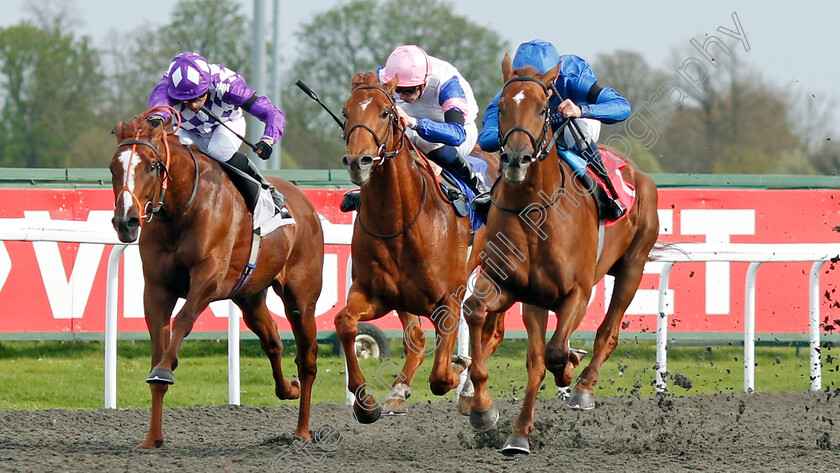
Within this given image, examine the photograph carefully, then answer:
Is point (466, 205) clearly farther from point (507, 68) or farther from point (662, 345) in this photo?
point (662, 345)

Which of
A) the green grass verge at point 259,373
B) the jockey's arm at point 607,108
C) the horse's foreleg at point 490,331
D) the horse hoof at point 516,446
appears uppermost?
the jockey's arm at point 607,108

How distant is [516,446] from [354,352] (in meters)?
0.80

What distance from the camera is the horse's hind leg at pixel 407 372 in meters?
5.33

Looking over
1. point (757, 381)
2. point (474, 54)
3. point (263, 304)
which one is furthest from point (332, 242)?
point (474, 54)

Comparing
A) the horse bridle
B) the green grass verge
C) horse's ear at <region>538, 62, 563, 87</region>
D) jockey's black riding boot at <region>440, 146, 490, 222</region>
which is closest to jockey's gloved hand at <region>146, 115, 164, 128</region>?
the horse bridle

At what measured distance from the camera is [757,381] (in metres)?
8.84

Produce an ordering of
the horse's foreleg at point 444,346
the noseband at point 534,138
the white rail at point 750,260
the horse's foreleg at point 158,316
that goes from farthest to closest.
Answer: the white rail at point 750,260, the horse's foreleg at point 158,316, the horse's foreleg at point 444,346, the noseband at point 534,138

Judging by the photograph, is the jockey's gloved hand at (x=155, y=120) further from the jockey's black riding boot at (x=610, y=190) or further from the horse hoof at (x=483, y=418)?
the jockey's black riding boot at (x=610, y=190)

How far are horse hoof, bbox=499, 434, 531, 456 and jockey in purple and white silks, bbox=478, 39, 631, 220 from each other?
126cm

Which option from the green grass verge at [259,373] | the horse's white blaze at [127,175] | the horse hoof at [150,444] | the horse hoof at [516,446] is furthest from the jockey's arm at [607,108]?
the green grass verge at [259,373]

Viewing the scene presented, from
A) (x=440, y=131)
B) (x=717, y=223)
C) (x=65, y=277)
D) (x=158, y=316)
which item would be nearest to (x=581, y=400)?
(x=440, y=131)

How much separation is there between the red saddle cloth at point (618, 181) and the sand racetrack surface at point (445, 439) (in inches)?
43.1

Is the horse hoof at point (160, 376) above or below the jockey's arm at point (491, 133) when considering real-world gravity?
below

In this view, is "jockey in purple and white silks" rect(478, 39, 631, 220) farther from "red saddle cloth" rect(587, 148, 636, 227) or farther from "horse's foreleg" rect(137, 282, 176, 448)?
"horse's foreleg" rect(137, 282, 176, 448)
